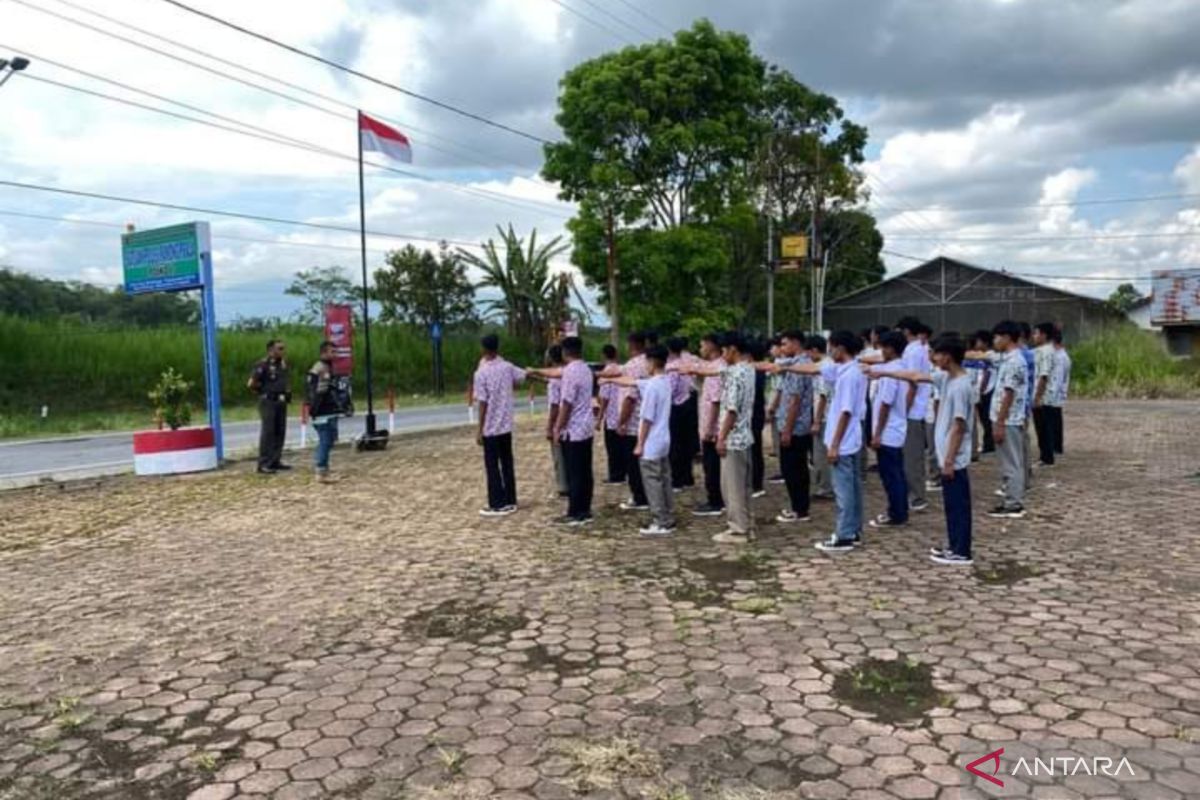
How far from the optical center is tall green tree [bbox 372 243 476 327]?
35.5 m

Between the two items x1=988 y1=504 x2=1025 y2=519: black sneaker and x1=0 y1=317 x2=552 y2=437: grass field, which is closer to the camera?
x1=988 y1=504 x2=1025 y2=519: black sneaker

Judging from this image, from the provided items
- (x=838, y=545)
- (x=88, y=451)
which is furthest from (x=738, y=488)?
(x=88, y=451)

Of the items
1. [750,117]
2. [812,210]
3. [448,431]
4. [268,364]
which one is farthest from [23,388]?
[812,210]

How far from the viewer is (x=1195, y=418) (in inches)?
657

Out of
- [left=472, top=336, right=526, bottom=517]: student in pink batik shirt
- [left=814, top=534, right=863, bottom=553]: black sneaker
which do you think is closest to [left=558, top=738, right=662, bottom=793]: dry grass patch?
[left=814, top=534, right=863, bottom=553]: black sneaker

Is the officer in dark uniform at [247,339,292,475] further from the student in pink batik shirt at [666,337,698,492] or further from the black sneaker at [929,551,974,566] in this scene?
the black sneaker at [929,551,974,566]

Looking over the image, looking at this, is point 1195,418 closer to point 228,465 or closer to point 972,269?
point 228,465

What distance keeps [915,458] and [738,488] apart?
7.60 feet

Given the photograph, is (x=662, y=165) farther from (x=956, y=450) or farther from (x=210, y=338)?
(x=956, y=450)

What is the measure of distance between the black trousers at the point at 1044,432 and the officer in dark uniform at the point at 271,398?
9.14 m

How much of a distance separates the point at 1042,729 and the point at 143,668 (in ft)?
13.5

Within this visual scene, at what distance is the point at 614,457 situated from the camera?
31.9 feet

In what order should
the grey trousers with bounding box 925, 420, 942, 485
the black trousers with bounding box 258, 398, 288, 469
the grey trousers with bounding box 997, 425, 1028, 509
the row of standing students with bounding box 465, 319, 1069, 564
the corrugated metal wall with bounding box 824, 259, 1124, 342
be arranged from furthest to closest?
the corrugated metal wall with bounding box 824, 259, 1124, 342
the black trousers with bounding box 258, 398, 288, 469
the grey trousers with bounding box 925, 420, 942, 485
the grey trousers with bounding box 997, 425, 1028, 509
the row of standing students with bounding box 465, 319, 1069, 564

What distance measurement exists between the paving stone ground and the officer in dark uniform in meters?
3.22
